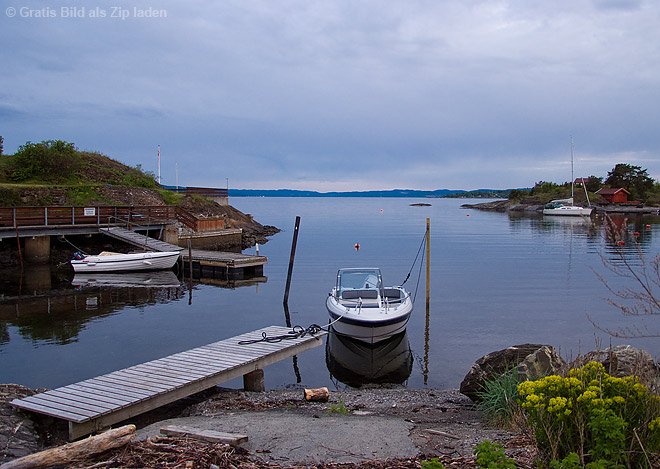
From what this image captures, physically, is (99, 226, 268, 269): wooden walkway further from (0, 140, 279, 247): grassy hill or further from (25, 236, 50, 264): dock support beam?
(0, 140, 279, 247): grassy hill

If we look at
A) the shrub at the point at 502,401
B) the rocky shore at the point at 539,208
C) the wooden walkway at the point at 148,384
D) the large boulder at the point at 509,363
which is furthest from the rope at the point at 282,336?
the rocky shore at the point at 539,208

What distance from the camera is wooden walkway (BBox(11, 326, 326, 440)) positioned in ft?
27.6


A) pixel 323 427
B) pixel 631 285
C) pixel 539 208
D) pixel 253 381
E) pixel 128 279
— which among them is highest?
pixel 539 208

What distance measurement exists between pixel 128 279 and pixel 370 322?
19216 mm

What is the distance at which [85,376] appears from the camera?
1399 cm

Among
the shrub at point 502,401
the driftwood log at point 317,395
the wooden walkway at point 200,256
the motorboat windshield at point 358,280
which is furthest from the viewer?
the wooden walkway at point 200,256

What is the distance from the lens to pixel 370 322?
A: 49.4 feet

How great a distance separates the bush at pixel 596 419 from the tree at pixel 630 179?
127199mm

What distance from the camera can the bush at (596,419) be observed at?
460 centimetres

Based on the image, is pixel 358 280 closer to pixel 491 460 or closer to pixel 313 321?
pixel 313 321

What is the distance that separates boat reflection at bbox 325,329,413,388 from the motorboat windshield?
162 cm

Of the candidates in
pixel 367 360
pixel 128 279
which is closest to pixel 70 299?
pixel 128 279

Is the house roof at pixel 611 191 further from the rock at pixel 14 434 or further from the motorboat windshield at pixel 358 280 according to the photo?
the rock at pixel 14 434

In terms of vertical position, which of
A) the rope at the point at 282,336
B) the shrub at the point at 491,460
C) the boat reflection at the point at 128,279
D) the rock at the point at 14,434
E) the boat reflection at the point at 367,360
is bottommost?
the boat reflection at the point at 367,360
